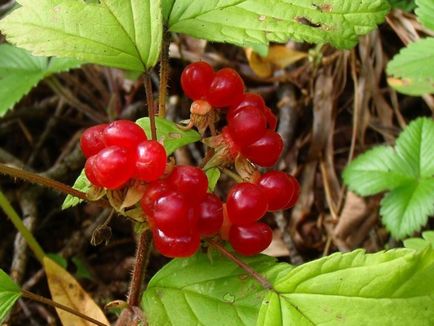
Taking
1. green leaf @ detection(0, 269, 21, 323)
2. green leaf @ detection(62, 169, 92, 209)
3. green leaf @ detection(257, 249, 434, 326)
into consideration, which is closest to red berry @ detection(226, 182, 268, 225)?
green leaf @ detection(257, 249, 434, 326)

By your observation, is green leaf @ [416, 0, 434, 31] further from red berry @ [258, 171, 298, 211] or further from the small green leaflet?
red berry @ [258, 171, 298, 211]

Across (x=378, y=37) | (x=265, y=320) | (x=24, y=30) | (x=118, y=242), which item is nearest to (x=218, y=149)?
(x=265, y=320)

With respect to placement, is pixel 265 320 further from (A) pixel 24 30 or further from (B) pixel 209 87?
(A) pixel 24 30

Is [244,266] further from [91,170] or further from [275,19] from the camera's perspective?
[275,19]

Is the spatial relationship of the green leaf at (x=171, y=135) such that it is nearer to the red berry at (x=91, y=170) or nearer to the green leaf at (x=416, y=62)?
the red berry at (x=91, y=170)

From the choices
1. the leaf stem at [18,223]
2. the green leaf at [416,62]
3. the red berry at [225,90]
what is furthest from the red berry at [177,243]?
the green leaf at [416,62]

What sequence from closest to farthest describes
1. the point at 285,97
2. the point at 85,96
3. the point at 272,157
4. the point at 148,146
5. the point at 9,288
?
the point at 148,146 → the point at 272,157 → the point at 9,288 → the point at 285,97 → the point at 85,96

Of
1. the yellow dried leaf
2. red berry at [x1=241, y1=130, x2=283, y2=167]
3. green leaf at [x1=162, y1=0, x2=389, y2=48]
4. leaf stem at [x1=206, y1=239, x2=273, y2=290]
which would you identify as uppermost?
green leaf at [x1=162, y1=0, x2=389, y2=48]
